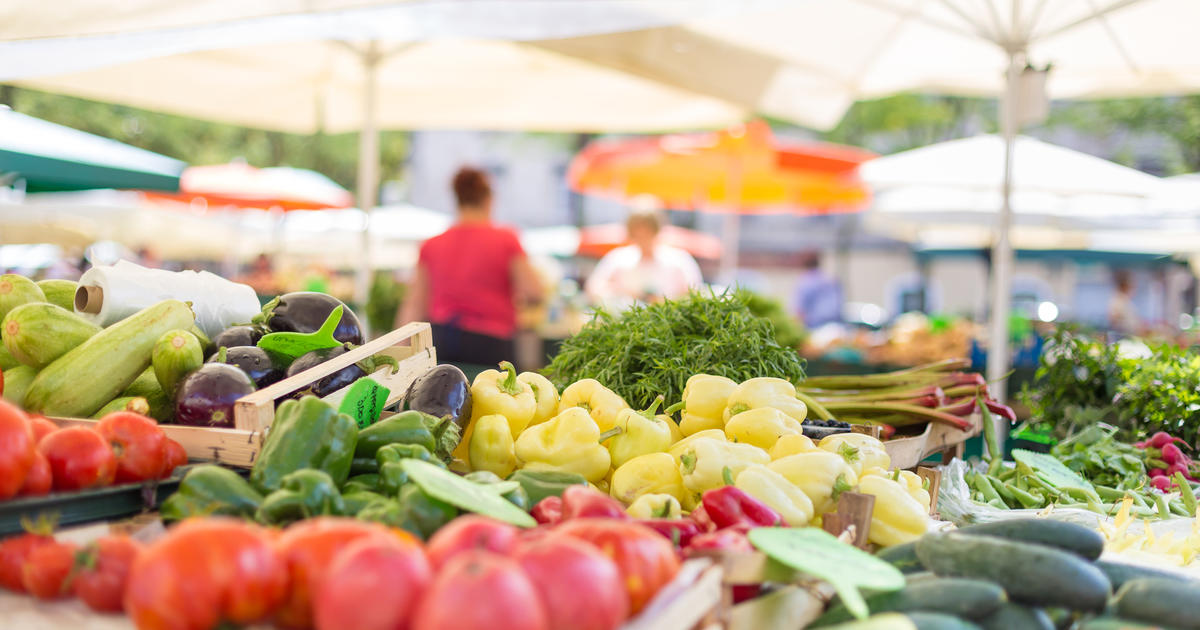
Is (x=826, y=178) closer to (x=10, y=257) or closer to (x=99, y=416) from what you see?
(x=99, y=416)

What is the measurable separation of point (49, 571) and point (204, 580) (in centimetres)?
44

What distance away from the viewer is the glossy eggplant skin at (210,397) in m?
2.03

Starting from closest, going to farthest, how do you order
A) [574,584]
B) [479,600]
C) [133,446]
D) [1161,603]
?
1. [479,600]
2. [574,584]
3. [1161,603]
4. [133,446]

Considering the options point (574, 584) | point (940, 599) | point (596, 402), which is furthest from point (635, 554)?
point (596, 402)

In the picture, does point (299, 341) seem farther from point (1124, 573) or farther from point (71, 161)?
point (71, 161)

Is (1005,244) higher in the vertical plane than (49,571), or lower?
higher

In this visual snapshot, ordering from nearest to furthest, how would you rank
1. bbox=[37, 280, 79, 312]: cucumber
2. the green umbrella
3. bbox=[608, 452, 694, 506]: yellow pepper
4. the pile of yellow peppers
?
1. the pile of yellow peppers
2. bbox=[608, 452, 694, 506]: yellow pepper
3. bbox=[37, 280, 79, 312]: cucumber
4. the green umbrella

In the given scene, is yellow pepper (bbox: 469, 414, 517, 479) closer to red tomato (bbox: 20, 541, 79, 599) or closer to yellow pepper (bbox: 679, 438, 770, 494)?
yellow pepper (bbox: 679, 438, 770, 494)

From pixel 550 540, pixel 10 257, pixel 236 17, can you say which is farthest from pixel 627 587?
pixel 10 257

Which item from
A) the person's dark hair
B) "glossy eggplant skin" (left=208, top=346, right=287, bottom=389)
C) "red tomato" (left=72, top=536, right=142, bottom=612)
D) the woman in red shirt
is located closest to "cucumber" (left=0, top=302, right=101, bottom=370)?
"glossy eggplant skin" (left=208, top=346, right=287, bottom=389)

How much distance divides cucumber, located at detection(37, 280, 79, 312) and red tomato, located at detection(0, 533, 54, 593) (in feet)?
4.46

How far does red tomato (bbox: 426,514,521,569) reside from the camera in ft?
4.22

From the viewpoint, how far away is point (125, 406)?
7.06 ft

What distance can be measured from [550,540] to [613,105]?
249 inches
